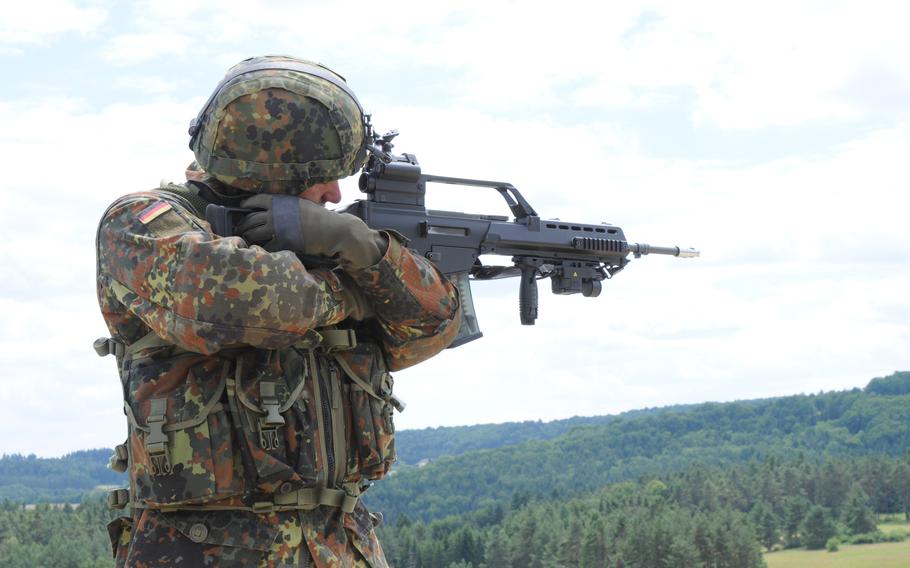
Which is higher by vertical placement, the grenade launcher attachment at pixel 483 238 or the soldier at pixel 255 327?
the grenade launcher attachment at pixel 483 238

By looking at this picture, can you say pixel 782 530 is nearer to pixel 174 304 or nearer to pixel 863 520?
pixel 863 520

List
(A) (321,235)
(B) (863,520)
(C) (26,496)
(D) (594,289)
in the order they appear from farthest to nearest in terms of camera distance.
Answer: (C) (26,496) < (B) (863,520) < (D) (594,289) < (A) (321,235)

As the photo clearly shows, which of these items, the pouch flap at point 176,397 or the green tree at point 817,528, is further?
the green tree at point 817,528

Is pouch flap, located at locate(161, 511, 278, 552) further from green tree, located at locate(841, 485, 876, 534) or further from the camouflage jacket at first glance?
green tree, located at locate(841, 485, 876, 534)

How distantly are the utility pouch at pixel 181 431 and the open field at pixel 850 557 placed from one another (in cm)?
11434

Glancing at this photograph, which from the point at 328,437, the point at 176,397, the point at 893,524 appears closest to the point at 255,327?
the point at 176,397

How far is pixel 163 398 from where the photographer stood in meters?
4.88

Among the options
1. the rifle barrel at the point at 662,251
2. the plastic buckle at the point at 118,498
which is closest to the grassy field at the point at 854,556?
the rifle barrel at the point at 662,251

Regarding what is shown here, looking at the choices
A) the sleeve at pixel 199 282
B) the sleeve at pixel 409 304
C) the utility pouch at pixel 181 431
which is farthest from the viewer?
the sleeve at pixel 409 304

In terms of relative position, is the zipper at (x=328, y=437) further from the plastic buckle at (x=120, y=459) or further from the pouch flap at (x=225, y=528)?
the plastic buckle at (x=120, y=459)

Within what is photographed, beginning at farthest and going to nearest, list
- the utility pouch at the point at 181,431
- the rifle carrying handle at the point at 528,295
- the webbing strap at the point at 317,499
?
the rifle carrying handle at the point at 528,295, the webbing strap at the point at 317,499, the utility pouch at the point at 181,431

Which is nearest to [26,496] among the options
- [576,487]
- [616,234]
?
[576,487]

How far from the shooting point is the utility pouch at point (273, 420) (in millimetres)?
4938

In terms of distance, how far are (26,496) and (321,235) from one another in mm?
195898
